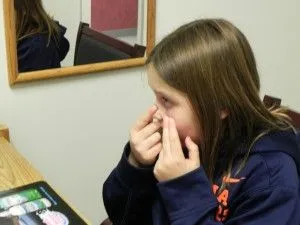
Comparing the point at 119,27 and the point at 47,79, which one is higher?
the point at 119,27

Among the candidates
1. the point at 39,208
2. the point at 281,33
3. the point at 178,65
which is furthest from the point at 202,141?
the point at 281,33

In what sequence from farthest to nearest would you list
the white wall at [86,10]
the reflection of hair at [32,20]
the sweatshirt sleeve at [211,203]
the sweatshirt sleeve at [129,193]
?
the white wall at [86,10], the reflection of hair at [32,20], the sweatshirt sleeve at [129,193], the sweatshirt sleeve at [211,203]

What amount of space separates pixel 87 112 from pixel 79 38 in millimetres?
256

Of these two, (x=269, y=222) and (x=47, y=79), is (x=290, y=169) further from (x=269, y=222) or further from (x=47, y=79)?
(x=47, y=79)

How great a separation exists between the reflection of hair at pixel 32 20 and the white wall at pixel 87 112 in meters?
0.05

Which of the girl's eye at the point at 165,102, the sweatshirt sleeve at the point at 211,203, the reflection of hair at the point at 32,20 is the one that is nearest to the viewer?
the sweatshirt sleeve at the point at 211,203

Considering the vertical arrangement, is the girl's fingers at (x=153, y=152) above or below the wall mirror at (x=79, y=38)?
below

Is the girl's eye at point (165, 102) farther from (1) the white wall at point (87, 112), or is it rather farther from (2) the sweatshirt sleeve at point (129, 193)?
(1) the white wall at point (87, 112)

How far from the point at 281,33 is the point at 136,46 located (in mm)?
778

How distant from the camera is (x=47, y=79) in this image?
55.0 inches

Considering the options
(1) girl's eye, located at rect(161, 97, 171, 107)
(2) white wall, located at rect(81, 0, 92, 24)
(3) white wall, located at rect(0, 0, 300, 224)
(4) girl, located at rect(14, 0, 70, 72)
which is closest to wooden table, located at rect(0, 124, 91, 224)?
(3) white wall, located at rect(0, 0, 300, 224)

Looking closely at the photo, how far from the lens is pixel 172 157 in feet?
2.86

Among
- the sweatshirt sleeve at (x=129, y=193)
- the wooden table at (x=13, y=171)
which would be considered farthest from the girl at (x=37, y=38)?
the sweatshirt sleeve at (x=129, y=193)

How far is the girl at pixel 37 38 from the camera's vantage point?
Answer: 1320 mm
